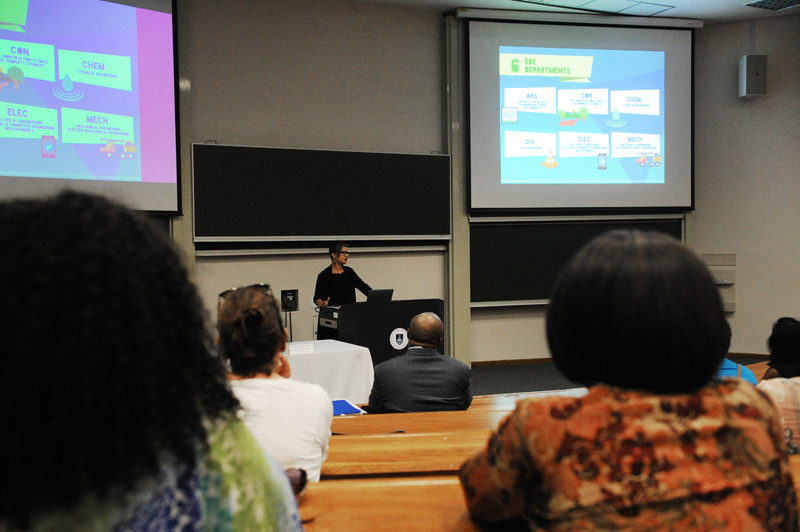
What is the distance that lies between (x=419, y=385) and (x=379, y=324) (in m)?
1.76

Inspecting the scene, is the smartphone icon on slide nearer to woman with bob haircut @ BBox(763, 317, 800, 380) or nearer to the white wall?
woman with bob haircut @ BBox(763, 317, 800, 380)

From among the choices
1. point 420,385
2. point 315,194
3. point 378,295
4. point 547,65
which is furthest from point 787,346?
point 547,65

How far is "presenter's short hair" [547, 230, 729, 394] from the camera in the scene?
853 mm

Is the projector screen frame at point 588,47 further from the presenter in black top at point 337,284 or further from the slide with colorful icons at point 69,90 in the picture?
the slide with colorful icons at point 69,90

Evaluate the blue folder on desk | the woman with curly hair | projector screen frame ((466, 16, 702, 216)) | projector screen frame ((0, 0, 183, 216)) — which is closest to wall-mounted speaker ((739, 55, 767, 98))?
projector screen frame ((466, 16, 702, 216))

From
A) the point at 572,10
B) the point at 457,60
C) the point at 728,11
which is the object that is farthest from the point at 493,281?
the point at 728,11

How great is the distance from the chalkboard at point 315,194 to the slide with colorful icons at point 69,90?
0.71m

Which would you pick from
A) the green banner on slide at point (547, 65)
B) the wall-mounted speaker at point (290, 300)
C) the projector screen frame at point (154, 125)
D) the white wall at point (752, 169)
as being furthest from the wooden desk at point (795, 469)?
the white wall at point (752, 169)

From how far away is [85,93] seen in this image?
16.3 feet

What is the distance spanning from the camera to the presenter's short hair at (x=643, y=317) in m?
0.85

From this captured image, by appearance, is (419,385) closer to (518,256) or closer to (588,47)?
(518,256)

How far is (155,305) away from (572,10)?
694 centimetres

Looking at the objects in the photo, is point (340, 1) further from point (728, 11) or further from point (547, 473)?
point (547, 473)

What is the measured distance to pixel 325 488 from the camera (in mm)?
1229
